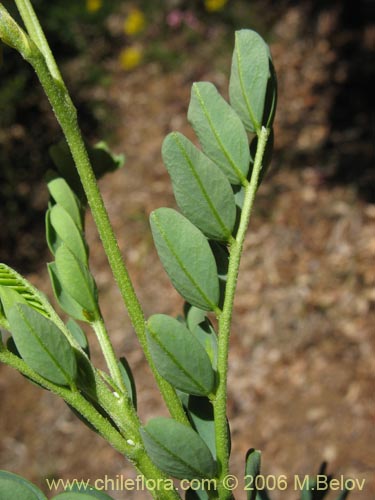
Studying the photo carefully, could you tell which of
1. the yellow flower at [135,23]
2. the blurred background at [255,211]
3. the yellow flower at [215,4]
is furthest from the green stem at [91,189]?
the yellow flower at [135,23]

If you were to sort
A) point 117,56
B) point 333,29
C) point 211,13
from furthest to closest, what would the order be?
point 117,56 → point 211,13 → point 333,29

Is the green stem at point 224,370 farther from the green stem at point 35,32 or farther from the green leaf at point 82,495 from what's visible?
the green stem at point 35,32

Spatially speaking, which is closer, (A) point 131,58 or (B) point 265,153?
(B) point 265,153

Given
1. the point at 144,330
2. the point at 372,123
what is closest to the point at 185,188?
the point at 144,330

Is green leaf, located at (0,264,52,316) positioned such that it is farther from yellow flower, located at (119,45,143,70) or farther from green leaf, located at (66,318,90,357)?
yellow flower, located at (119,45,143,70)

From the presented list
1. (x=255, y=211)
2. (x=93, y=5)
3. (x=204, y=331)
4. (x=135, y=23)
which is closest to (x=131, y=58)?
(x=135, y=23)

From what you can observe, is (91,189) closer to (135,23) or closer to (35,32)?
(35,32)

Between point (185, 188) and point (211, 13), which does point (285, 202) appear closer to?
point (211, 13)
